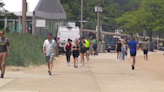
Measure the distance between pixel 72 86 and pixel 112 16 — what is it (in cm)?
9732

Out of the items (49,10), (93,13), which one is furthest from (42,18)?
(93,13)

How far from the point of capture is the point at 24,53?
23.1 m

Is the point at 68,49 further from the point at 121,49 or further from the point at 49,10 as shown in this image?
the point at 49,10

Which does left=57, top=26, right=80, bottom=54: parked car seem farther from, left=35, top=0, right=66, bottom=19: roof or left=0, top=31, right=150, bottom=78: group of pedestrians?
left=35, top=0, right=66, bottom=19: roof

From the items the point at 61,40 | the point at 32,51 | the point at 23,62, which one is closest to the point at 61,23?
the point at 61,40

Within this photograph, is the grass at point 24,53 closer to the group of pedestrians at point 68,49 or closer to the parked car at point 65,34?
the group of pedestrians at point 68,49

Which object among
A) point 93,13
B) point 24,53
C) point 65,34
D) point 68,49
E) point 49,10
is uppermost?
point 93,13

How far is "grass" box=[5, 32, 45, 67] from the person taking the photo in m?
21.2

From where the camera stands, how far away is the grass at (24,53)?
21.2 metres

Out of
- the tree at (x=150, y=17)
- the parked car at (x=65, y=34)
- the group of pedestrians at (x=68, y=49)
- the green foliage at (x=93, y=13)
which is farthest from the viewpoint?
the green foliage at (x=93, y=13)

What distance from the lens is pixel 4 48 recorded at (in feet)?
53.0

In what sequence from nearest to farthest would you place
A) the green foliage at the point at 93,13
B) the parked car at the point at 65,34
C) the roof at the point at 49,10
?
the parked car at the point at 65,34, the roof at the point at 49,10, the green foliage at the point at 93,13

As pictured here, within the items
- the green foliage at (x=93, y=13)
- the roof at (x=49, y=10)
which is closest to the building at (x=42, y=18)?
the roof at (x=49, y=10)

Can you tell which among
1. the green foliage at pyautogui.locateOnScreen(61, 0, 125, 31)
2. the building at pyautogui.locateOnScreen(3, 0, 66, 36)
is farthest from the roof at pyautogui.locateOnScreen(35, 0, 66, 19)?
the green foliage at pyautogui.locateOnScreen(61, 0, 125, 31)
